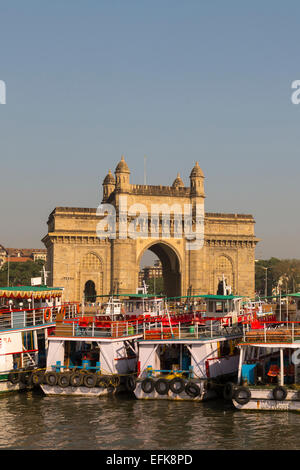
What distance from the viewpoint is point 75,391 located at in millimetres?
30594

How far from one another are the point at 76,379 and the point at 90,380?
28.4 inches

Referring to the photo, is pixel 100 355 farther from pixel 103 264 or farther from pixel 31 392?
pixel 103 264

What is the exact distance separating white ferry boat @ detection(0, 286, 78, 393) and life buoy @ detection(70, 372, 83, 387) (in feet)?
7.98

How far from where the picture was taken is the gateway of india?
79062 millimetres

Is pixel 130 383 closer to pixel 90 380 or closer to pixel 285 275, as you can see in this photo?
pixel 90 380

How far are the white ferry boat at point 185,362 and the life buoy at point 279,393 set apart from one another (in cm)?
390

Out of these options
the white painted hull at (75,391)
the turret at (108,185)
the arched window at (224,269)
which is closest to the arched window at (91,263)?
the arched window at (224,269)

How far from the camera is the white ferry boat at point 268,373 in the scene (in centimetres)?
2559

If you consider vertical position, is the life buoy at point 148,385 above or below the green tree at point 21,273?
below

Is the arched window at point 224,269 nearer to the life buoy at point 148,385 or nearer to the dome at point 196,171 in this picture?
the dome at point 196,171

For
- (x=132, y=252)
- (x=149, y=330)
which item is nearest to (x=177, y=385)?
(x=149, y=330)

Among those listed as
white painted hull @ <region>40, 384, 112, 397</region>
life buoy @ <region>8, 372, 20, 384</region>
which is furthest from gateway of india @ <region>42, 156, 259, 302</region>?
white painted hull @ <region>40, 384, 112, 397</region>

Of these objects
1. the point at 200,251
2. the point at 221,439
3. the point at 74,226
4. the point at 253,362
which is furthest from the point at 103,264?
the point at 221,439
